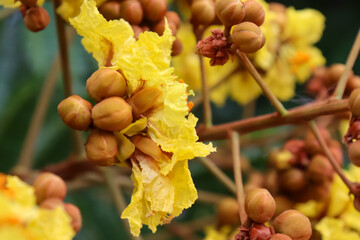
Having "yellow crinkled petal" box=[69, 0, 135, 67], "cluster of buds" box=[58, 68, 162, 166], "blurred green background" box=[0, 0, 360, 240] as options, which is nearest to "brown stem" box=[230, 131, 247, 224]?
"cluster of buds" box=[58, 68, 162, 166]

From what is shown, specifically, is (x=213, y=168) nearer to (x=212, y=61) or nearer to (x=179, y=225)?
(x=212, y=61)

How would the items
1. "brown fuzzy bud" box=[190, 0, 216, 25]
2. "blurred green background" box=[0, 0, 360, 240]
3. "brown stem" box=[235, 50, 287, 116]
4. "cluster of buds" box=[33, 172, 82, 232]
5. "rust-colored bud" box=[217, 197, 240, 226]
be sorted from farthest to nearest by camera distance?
"blurred green background" box=[0, 0, 360, 240] → "rust-colored bud" box=[217, 197, 240, 226] → "brown fuzzy bud" box=[190, 0, 216, 25] → "brown stem" box=[235, 50, 287, 116] → "cluster of buds" box=[33, 172, 82, 232]

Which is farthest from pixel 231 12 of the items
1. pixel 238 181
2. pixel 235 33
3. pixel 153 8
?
pixel 238 181

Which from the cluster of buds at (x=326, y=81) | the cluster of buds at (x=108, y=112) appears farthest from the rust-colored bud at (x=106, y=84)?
the cluster of buds at (x=326, y=81)

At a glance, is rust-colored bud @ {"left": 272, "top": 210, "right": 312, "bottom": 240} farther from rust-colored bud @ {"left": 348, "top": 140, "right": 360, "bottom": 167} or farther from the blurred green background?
the blurred green background

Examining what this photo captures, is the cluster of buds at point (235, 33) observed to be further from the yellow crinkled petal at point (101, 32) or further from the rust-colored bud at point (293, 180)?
the rust-colored bud at point (293, 180)
